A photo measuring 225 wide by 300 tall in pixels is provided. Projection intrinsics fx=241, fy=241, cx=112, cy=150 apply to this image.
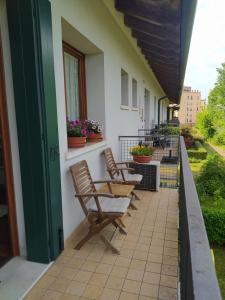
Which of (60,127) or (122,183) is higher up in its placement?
(60,127)

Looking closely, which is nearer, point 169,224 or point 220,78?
point 169,224

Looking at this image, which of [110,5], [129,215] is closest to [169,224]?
[129,215]

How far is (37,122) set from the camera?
6.57 feet

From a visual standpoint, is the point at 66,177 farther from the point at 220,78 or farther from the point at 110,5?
the point at 220,78

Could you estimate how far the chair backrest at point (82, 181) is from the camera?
2502 millimetres

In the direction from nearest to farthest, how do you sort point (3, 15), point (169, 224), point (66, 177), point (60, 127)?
point (3, 15)
point (60, 127)
point (66, 177)
point (169, 224)

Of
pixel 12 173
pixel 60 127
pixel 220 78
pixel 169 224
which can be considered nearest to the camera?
pixel 12 173

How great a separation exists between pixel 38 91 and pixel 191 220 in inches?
61.6

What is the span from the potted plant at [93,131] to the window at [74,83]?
24 cm

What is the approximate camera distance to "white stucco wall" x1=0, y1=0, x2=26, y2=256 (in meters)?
1.96

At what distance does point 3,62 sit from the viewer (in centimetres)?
201

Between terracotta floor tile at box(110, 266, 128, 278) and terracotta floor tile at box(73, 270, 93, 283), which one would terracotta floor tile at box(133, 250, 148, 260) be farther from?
terracotta floor tile at box(73, 270, 93, 283)

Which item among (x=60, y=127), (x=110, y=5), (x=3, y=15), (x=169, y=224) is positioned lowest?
(x=169, y=224)

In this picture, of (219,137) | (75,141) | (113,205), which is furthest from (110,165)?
(219,137)
